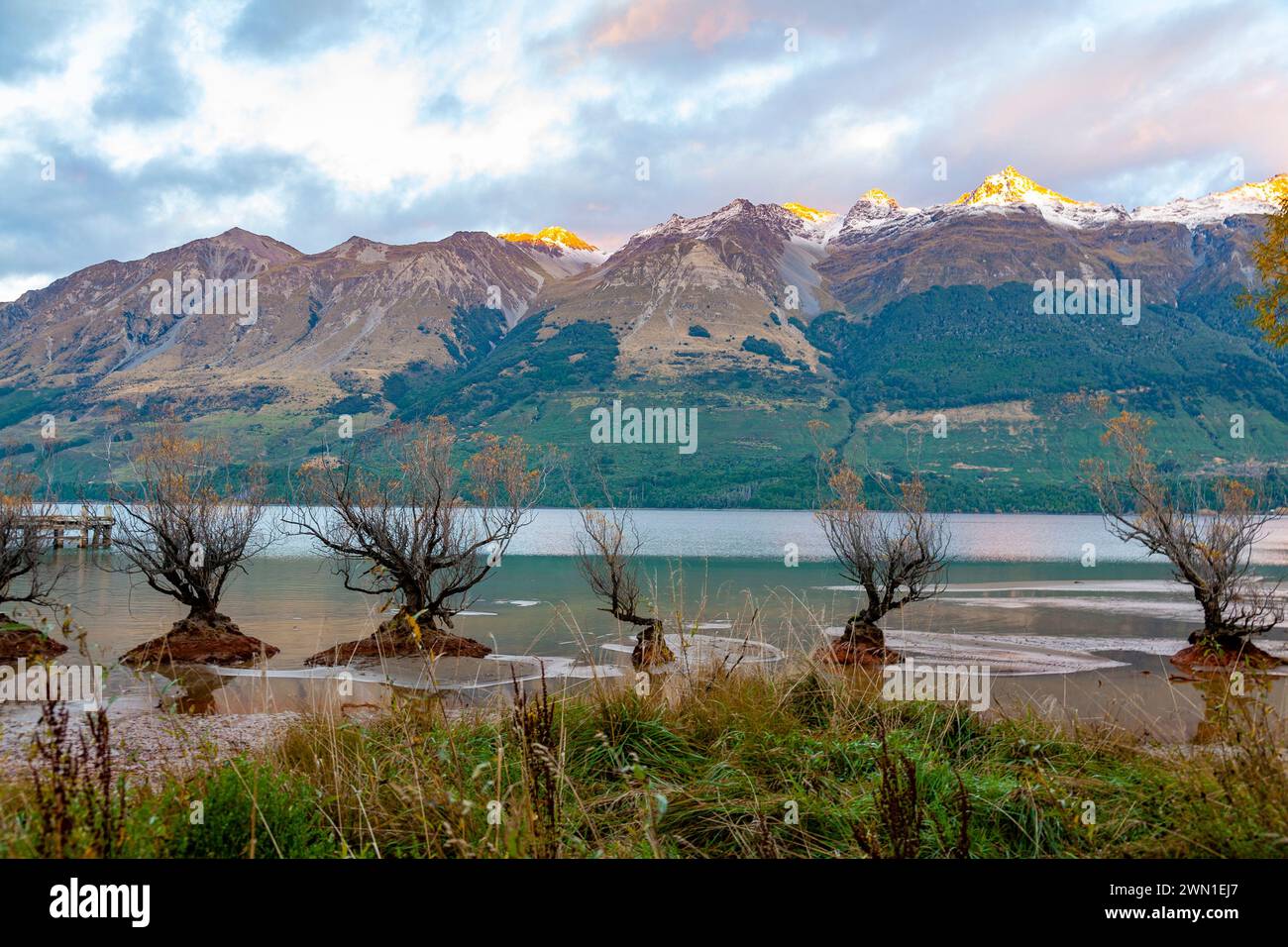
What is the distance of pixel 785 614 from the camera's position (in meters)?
10.1

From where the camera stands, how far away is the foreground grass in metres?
3.39

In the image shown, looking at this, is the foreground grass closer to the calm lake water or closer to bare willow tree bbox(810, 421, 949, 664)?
the calm lake water

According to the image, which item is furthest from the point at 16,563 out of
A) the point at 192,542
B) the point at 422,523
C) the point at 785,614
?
the point at 785,614

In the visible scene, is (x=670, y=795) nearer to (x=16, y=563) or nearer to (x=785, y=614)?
(x=785, y=614)

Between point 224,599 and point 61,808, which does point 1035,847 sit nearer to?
point 61,808

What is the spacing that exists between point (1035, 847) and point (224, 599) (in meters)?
34.7

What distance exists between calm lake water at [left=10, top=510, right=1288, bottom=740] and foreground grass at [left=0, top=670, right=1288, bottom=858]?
3.20 feet

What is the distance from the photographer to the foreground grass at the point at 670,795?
339 centimetres

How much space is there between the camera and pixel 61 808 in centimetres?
288

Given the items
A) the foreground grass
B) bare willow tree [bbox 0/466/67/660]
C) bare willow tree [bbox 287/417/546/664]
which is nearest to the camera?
the foreground grass

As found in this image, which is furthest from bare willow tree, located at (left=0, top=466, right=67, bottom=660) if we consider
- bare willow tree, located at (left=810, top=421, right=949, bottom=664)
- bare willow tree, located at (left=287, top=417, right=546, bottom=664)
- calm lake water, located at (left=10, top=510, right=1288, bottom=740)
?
bare willow tree, located at (left=810, top=421, right=949, bottom=664)
